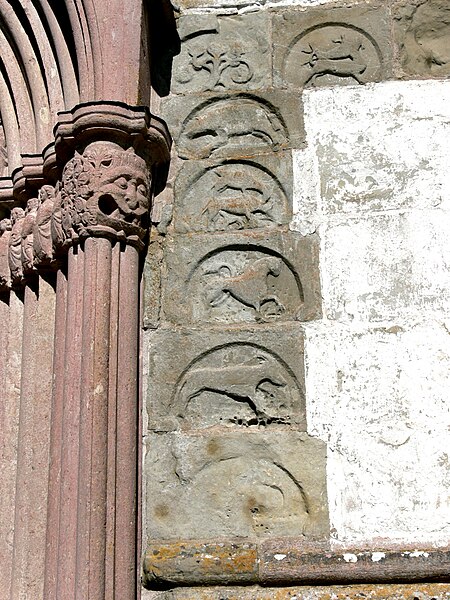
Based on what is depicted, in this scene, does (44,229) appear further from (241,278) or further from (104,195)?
(241,278)

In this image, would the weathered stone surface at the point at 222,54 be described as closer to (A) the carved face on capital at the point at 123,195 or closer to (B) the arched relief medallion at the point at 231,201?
(B) the arched relief medallion at the point at 231,201

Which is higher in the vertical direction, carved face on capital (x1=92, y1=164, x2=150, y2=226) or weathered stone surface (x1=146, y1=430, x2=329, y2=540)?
carved face on capital (x1=92, y1=164, x2=150, y2=226)

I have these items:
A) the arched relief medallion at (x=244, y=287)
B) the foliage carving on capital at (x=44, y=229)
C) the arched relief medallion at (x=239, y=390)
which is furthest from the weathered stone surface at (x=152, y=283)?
the foliage carving on capital at (x=44, y=229)

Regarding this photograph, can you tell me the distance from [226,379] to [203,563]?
0.61 metres

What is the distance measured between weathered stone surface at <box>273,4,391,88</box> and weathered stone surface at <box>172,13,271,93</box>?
0.06 meters

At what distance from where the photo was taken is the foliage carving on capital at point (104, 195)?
3.34 metres

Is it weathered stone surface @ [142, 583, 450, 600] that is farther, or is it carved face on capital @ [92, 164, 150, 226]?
carved face on capital @ [92, 164, 150, 226]

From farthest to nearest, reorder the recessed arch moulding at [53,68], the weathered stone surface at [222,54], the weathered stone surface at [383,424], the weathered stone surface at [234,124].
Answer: the weathered stone surface at [222,54] → the weathered stone surface at [234,124] → the recessed arch moulding at [53,68] → the weathered stone surface at [383,424]

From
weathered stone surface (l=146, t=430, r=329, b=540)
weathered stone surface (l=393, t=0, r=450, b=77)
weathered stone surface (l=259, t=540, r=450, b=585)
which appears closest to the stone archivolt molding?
weathered stone surface (l=146, t=430, r=329, b=540)

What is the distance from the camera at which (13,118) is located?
3.79m

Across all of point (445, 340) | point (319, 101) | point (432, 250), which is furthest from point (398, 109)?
point (445, 340)

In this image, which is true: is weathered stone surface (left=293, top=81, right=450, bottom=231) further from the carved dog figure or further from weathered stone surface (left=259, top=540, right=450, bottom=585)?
weathered stone surface (left=259, top=540, right=450, bottom=585)

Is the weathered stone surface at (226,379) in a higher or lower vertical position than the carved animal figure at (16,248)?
lower

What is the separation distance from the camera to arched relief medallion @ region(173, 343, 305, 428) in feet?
10.9
